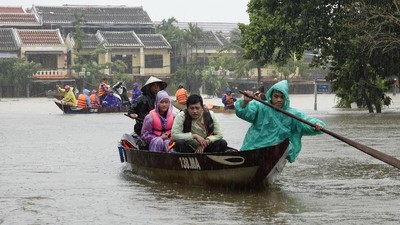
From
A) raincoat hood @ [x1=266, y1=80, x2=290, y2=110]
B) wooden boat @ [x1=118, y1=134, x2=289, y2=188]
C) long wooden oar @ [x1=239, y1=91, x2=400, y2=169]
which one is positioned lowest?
wooden boat @ [x1=118, y1=134, x2=289, y2=188]

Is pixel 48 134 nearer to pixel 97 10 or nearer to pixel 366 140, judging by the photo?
pixel 366 140

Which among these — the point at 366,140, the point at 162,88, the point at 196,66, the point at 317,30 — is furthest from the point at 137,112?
the point at 196,66

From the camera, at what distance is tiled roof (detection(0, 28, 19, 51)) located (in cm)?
6076

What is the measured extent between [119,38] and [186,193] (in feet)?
171

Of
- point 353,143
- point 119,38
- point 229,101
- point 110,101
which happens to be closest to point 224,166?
point 353,143

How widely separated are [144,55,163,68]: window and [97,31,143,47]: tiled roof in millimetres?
1866

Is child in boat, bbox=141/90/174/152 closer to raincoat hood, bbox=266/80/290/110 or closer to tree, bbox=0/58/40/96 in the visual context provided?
raincoat hood, bbox=266/80/290/110

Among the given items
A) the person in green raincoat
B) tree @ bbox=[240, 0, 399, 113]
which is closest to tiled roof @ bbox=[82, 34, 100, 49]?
tree @ bbox=[240, 0, 399, 113]

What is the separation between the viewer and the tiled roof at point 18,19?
210ft

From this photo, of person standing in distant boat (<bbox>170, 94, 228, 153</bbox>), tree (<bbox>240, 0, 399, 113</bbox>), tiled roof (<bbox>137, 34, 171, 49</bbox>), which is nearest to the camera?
person standing in distant boat (<bbox>170, 94, 228, 153</bbox>)

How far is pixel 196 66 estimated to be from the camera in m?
65.9

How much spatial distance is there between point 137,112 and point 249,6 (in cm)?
1726

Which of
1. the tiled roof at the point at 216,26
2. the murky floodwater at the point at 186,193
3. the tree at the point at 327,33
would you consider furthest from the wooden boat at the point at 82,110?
the tiled roof at the point at 216,26

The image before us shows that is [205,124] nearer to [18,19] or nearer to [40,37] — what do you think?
[40,37]
